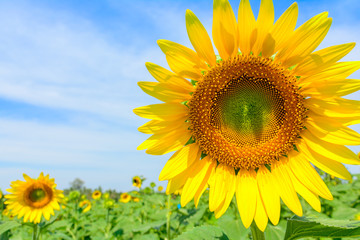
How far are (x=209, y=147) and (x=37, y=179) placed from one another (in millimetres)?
5784

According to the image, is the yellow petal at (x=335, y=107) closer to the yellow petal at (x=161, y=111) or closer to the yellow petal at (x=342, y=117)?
the yellow petal at (x=342, y=117)

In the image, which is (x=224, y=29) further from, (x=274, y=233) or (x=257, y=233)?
(x=274, y=233)

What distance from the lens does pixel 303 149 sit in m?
2.23

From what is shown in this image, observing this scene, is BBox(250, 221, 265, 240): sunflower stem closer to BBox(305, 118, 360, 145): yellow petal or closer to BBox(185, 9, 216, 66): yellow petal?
BBox(305, 118, 360, 145): yellow petal

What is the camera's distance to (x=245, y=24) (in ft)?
6.62

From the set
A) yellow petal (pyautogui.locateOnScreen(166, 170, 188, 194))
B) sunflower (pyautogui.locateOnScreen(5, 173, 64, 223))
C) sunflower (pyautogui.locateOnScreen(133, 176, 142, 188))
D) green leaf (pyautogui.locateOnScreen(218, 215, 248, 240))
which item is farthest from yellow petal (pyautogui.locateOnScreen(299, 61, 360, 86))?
sunflower (pyautogui.locateOnScreen(133, 176, 142, 188))

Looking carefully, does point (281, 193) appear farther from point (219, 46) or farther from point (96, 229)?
point (96, 229)

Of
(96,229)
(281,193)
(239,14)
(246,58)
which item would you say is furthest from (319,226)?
(96,229)

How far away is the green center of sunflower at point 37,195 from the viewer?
6.75m

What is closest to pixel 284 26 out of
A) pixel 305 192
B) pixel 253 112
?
pixel 253 112

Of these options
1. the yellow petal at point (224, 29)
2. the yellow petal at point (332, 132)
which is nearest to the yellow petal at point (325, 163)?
the yellow petal at point (332, 132)

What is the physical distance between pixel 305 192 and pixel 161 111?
Result: 1.20 m

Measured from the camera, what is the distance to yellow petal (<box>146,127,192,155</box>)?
2.21 metres

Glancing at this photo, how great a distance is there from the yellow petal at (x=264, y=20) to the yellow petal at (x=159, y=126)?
783 millimetres
